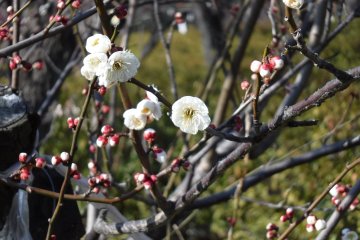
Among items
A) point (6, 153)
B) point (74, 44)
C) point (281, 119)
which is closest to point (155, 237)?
point (6, 153)

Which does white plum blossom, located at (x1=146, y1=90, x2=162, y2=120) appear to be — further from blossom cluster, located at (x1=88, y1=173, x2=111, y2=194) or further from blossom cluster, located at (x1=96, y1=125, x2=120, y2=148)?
blossom cluster, located at (x1=88, y1=173, x2=111, y2=194)

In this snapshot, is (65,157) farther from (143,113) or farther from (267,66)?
(267,66)

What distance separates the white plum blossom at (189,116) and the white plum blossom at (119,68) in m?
0.14

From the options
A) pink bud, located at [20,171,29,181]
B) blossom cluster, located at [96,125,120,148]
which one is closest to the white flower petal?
blossom cluster, located at [96,125,120,148]

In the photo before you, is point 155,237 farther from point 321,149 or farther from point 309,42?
point 309,42

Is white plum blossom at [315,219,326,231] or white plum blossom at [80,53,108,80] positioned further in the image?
white plum blossom at [315,219,326,231]

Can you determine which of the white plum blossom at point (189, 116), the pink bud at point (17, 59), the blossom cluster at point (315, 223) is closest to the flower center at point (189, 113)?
the white plum blossom at point (189, 116)

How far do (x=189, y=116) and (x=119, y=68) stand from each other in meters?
0.21

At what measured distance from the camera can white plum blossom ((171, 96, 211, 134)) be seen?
1612mm

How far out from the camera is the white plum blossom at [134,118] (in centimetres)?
163

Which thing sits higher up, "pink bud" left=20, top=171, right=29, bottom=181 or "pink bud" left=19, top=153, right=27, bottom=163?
"pink bud" left=19, top=153, right=27, bottom=163

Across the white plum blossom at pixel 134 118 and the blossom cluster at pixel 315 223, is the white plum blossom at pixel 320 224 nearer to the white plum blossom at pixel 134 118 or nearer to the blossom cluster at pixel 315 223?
the blossom cluster at pixel 315 223

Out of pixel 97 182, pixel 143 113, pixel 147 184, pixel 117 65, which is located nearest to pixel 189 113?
pixel 143 113

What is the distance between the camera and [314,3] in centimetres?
334
